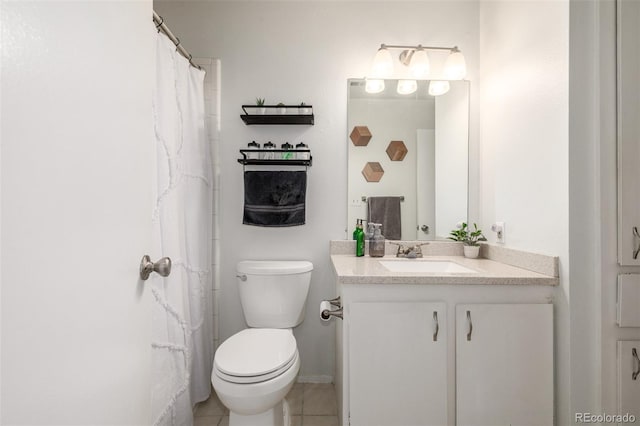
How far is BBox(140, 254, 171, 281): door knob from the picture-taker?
2.41ft

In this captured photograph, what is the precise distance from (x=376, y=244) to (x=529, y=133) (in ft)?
3.02

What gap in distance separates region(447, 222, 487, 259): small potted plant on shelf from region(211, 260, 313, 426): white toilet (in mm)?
908

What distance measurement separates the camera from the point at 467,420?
1254 millimetres

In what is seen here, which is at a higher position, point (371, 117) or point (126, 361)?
point (371, 117)

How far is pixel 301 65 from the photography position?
195 centimetres

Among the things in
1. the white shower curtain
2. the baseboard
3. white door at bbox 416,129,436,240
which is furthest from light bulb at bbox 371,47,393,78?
the baseboard

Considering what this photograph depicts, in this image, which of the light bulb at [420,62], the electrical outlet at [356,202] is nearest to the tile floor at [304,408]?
the electrical outlet at [356,202]

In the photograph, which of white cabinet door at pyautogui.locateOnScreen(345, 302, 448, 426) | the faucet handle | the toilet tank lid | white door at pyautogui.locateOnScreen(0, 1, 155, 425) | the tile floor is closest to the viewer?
white door at pyautogui.locateOnScreen(0, 1, 155, 425)

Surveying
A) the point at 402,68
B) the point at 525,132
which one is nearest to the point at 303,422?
the point at 525,132

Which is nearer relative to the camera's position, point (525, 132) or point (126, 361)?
point (126, 361)

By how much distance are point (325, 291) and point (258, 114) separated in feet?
3.79

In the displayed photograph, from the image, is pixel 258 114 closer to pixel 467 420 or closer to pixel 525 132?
pixel 525 132

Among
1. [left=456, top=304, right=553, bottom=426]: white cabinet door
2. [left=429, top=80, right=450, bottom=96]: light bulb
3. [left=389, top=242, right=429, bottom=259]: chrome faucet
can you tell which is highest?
[left=429, top=80, right=450, bottom=96]: light bulb

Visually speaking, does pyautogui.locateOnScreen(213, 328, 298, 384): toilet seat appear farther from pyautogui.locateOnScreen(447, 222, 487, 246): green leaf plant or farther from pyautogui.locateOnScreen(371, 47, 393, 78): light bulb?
pyautogui.locateOnScreen(371, 47, 393, 78): light bulb
